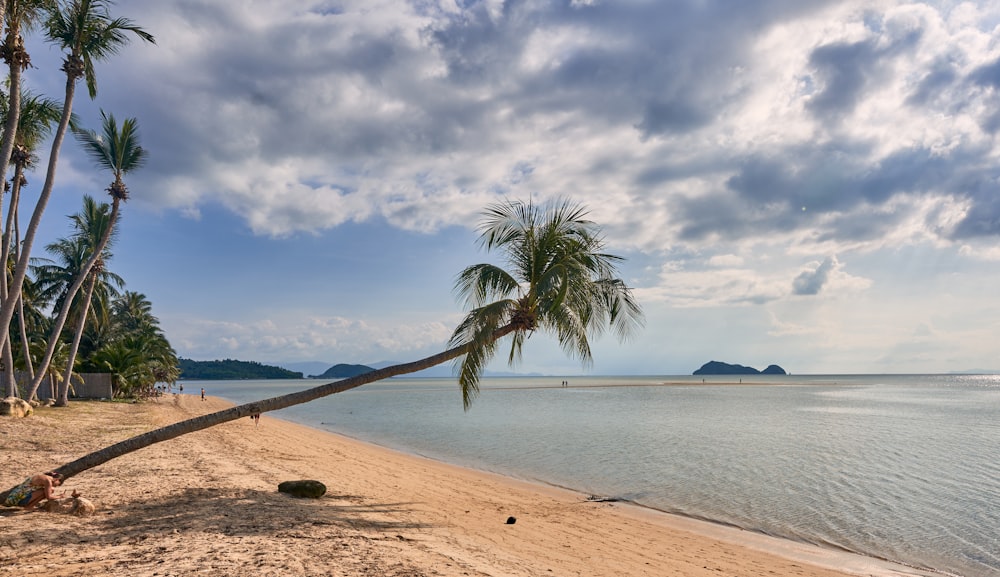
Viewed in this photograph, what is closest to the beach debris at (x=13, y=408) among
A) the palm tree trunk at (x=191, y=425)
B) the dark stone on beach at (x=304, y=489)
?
the palm tree trunk at (x=191, y=425)

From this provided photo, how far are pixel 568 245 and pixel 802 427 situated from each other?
29204mm

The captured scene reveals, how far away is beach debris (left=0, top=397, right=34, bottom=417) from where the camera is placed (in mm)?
18239

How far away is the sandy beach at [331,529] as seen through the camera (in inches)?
237

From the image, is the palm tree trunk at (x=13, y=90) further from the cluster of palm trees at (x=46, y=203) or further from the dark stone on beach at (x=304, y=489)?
the dark stone on beach at (x=304, y=489)

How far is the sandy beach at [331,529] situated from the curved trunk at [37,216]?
366 centimetres

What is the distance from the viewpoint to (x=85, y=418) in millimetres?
21578

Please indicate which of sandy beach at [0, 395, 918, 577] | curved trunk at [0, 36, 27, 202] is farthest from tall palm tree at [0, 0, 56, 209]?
sandy beach at [0, 395, 918, 577]

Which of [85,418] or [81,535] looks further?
[85,418]

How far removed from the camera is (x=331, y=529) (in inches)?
296

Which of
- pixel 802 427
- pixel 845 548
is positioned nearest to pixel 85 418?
pixel 845 548

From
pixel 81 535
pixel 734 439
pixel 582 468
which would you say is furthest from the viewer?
pixel 734 439

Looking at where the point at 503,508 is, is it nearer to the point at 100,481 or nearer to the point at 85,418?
the point at 100,481

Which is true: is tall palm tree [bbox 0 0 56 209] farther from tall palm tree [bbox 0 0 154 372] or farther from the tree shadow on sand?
the tree shadow on sand

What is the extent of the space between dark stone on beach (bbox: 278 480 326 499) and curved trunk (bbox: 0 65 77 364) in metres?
14.0
